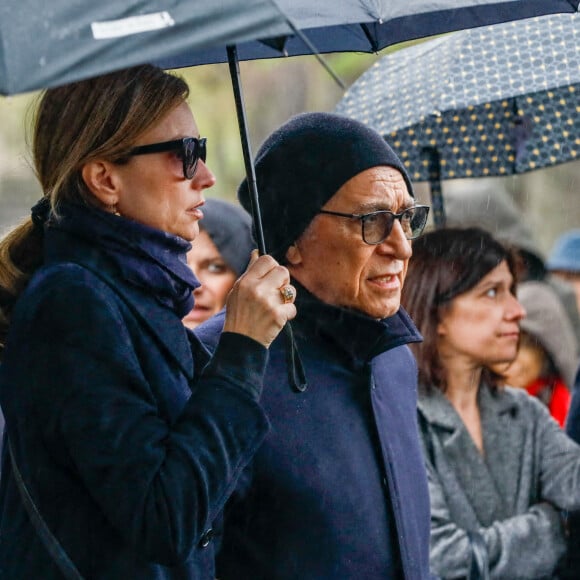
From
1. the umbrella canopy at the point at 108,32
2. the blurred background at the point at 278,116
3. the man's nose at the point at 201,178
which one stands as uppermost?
the umbrella canopy at the point at 108,32

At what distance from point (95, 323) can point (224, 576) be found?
966 mm

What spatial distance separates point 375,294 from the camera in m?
3.34

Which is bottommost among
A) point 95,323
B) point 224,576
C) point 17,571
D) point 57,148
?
point 224,576

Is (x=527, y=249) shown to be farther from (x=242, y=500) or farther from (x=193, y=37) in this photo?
(x=193, y=37)

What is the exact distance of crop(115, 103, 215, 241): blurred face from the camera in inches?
106

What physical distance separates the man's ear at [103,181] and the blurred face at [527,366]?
3986 millimetres

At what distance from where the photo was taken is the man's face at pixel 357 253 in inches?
132

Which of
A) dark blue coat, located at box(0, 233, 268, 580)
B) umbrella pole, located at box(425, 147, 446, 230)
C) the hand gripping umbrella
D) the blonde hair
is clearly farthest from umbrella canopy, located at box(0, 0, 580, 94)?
umbrella pole, located at box(425, 147, 446, 230)

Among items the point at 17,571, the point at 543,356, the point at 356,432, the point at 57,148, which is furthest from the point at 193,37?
the point at 543,356

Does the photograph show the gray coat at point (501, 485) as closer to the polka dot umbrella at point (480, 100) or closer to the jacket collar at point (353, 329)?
the polka dot umbrella at point (480, 100)

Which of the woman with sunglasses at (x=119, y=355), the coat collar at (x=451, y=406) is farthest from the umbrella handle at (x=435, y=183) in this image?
the woman with sunglasses at (x=119, y=355)

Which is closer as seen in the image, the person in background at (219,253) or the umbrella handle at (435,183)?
the umbrella handle at (435,183)

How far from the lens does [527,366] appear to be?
6.39 m

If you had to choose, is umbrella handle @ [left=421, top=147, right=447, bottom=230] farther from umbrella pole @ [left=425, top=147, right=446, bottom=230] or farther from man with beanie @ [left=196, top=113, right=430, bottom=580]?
man with beanie @ [left=196, top=113, right=430, bottom=580]
